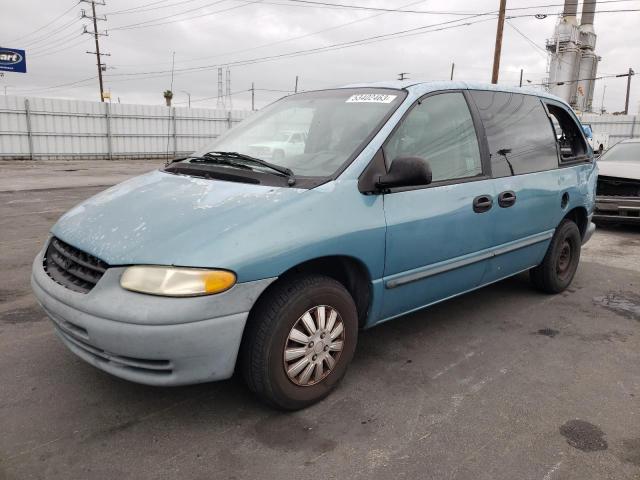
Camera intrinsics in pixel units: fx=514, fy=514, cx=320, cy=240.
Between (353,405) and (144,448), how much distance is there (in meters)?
1.05

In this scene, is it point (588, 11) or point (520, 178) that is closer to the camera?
point (520, 178)

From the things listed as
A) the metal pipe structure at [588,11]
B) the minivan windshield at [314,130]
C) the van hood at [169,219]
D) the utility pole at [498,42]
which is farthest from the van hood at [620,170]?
the metal pipe structure at [588,11]

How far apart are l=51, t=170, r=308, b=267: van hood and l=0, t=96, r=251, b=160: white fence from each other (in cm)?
1928

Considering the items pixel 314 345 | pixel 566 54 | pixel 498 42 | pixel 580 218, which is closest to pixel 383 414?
pixel 314 345

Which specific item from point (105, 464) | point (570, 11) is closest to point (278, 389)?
point (105, 464)

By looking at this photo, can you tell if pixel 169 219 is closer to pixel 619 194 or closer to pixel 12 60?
pixel 619 194

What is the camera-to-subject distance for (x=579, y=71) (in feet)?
159

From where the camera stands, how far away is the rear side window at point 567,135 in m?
4.53

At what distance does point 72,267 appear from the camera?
2533 mm

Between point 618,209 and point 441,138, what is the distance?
5.63m

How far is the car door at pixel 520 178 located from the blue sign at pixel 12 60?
Answer: 3261 cm

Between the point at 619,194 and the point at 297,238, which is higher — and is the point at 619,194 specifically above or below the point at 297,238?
below

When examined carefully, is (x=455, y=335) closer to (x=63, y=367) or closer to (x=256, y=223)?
(x=256, y=223)

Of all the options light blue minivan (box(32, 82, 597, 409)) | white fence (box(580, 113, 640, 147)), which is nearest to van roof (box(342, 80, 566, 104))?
light blue minivan (box(32, 82, 597, 409))
